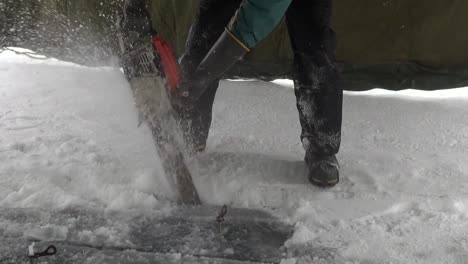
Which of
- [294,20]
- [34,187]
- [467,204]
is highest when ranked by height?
[294,20]

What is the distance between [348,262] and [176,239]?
54 centimetres

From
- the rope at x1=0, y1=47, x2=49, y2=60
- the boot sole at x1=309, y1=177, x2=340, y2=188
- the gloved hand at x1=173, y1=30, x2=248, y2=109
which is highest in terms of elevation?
the gloved hand at x1=173, y1=30, x2=248, y2=109

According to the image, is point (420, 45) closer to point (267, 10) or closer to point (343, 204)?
point (343, 204)

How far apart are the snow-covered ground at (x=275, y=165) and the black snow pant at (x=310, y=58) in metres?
0.20

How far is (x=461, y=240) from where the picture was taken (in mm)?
1438

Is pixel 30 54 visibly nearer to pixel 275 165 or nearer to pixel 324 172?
pixel 275 165

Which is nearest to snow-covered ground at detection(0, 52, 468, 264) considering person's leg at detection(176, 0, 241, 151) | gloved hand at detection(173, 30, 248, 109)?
person's leg at detection(176, 0, 241, 151)

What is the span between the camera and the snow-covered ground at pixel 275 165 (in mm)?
1492

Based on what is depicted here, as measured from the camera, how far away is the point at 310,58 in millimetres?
1763

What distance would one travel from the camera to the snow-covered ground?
1492 millimetres

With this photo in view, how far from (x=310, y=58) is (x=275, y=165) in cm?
49

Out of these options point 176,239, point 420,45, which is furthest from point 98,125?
point 420,45

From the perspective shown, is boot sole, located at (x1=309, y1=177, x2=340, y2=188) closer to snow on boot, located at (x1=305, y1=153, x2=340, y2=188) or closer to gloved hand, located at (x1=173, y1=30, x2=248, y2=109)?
snow on boot, located at (x1=305, y1=153, x2=340, y2=188)

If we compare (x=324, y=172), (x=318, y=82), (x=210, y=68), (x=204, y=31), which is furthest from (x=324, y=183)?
(x=204, y=31)
